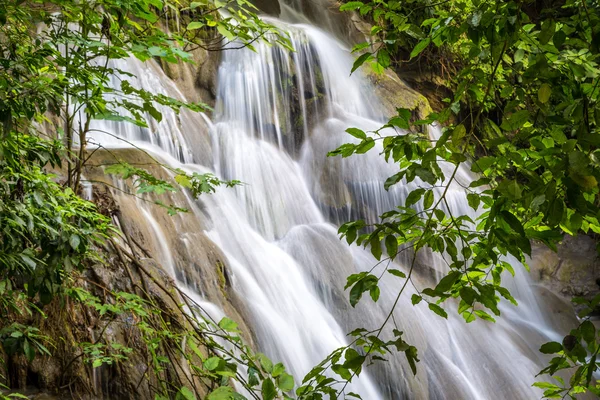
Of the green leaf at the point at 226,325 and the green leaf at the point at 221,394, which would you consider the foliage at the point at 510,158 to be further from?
the green leaf at the point at 226,325

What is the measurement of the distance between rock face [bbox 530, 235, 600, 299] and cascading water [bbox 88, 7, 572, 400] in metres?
0.62

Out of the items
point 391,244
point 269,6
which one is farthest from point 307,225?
point 269,6

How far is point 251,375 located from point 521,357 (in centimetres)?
567

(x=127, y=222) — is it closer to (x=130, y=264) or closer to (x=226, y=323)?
(x=130, y=264)

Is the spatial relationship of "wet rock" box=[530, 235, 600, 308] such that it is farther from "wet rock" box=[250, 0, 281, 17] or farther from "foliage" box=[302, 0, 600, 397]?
"foliage" box=[302, 0, 600, 397]

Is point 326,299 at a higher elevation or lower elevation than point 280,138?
lower

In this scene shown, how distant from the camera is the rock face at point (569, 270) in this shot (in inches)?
352

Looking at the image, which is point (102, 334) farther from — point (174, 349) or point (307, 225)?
point (307, 225)

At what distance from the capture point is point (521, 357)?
21.6ft

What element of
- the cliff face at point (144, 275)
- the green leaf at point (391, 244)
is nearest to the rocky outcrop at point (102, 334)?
the cliff face at point (144, 275)

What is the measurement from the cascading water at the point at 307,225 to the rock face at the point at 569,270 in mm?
623

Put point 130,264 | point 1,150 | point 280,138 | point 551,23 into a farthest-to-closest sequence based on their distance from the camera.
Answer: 1. point 280,138
2. point 130,264
3. point 1,150
4. point 551,23

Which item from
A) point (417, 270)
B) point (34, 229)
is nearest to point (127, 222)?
point (34, 229)

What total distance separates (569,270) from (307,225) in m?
4.92
